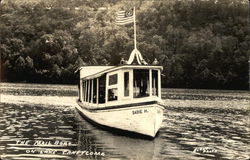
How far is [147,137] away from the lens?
2186 centimetres

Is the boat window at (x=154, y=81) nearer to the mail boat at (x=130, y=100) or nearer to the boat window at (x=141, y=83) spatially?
the mail boat at (x=130, y=100)

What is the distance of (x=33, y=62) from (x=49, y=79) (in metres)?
4.25

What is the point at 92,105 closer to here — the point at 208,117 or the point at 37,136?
the point at 37,136

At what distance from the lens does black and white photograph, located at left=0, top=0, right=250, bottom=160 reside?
20.4 meters

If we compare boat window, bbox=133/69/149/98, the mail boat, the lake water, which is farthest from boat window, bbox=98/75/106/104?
boat window, bbox=133/69/149/98

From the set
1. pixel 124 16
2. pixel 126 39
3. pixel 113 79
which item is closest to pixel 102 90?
pixel 113 79

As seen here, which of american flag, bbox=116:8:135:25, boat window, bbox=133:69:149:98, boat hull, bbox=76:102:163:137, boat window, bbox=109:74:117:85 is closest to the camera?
boat hull, bbox=76:102:163:137

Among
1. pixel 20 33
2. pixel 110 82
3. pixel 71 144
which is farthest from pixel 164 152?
pixel 20 33

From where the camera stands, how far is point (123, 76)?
74.9 ft

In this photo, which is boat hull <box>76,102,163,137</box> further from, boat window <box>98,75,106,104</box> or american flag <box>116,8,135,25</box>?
american flag <box>116,8,135,25</box>

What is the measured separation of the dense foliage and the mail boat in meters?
5.16

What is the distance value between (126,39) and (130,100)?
853 inches

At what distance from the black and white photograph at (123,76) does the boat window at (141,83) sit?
0.05m

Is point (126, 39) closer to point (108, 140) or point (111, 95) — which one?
point (111, 95)
